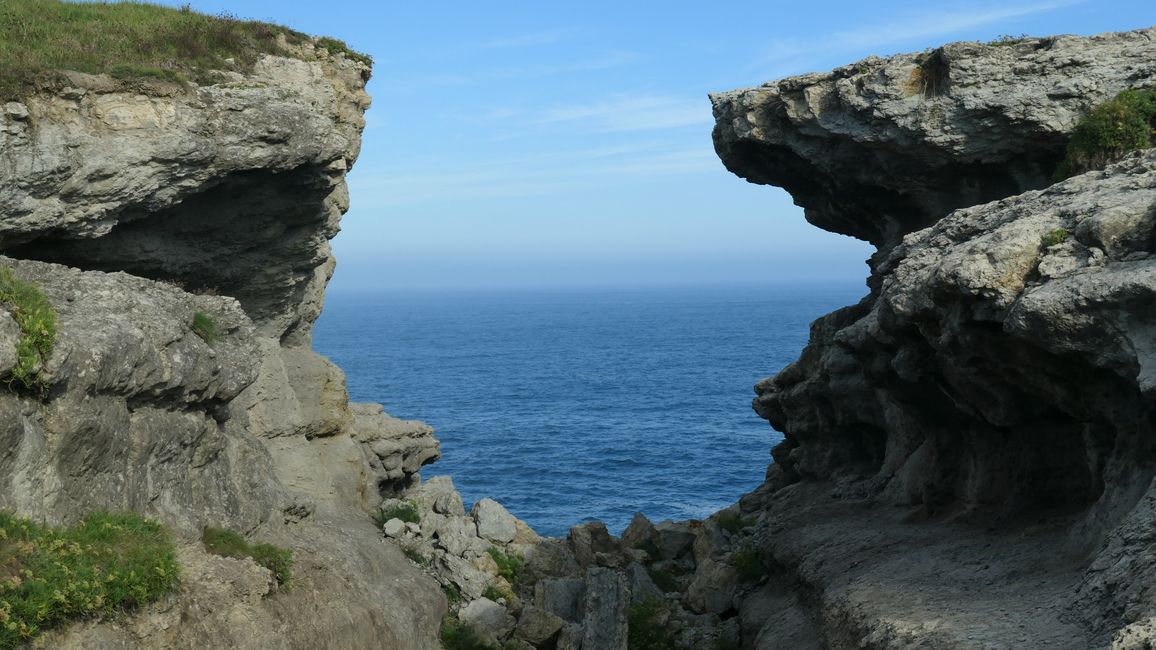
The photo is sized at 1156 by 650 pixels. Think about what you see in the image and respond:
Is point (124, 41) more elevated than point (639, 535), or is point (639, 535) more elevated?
point (124, 41)

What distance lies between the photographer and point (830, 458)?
41125 mm

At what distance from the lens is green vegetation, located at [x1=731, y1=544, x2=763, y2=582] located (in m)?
34.8

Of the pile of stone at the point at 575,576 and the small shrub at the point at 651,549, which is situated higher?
the pile of stone at the point at 575,576

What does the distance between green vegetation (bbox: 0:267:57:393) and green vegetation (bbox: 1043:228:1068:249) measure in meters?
21.3

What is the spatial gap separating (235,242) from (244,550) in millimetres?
12100

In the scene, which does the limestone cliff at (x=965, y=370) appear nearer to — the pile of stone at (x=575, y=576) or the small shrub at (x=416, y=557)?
the pile of stone at (x=575, y=576)

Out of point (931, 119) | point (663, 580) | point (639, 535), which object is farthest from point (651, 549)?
point (931, 119)

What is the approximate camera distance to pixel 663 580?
3731 centimetres

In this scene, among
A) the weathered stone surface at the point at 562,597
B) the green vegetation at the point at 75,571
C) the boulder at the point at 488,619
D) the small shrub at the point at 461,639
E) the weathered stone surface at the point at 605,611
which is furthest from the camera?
the weathered stone surface at the point at 562,597

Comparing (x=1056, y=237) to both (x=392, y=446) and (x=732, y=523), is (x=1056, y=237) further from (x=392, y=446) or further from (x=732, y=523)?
(x=392, y=446)

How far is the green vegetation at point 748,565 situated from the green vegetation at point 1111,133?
15123 millimetres

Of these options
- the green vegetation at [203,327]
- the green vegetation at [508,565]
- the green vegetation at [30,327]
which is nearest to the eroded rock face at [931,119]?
the green vegetation at [508,565]

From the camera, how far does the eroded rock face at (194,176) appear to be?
91.7 ft

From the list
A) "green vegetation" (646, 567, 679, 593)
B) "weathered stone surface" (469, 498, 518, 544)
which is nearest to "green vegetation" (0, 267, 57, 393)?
"weathered stone surface" (469, 498, 518, 544)
